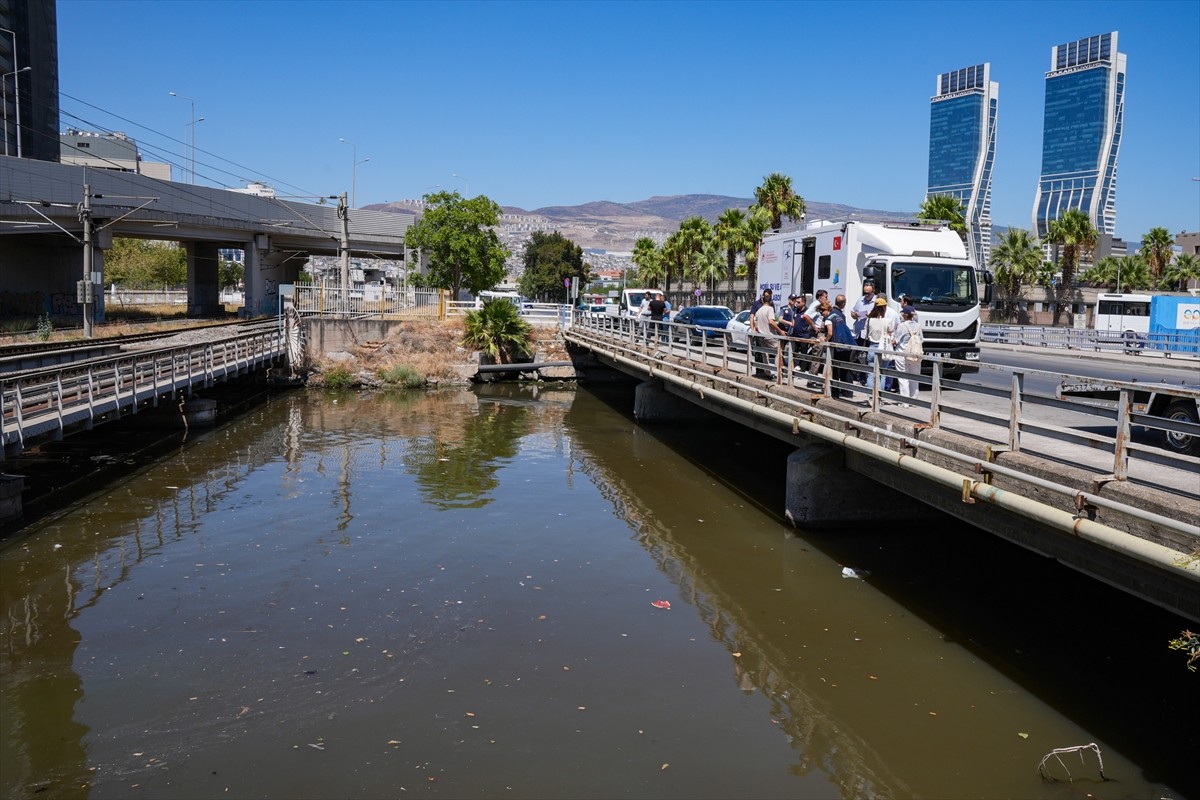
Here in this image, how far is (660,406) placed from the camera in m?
27.6

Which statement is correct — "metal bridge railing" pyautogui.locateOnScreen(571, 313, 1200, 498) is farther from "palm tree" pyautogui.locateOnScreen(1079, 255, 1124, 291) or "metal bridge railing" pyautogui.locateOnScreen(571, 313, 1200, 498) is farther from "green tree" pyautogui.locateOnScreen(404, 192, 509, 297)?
"palm tree" pyautogui.locateOnScreen(1079, 255, 1124, 291)

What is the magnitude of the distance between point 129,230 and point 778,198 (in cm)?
3685

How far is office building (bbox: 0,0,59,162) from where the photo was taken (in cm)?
7756

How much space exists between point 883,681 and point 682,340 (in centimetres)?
1571

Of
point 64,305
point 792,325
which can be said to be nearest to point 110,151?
point 64,305

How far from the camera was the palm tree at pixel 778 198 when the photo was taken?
194 ft

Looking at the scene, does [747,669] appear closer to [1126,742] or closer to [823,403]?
[1126,742]

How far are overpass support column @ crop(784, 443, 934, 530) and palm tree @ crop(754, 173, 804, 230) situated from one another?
4583cm

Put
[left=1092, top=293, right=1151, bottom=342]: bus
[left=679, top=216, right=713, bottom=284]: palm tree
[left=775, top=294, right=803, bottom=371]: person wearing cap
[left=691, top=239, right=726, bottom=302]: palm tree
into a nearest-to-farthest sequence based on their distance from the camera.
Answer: [left=775, top=294, right=803, bottom=371]: person wearing cap
[left=1092, top=293, right=1151, bottom=342]: bus
[left=691, top=239, right=726, bottom=302]: palm tree
[left=679, top=216, right=713, bottom=284]: palm tree

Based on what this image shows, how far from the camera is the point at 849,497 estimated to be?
47.8ft

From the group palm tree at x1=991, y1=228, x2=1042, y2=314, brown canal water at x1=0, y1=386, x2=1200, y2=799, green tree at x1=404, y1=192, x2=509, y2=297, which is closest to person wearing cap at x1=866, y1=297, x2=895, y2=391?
brown canal water at x1=0, y1=386, x2=1200, y2=799

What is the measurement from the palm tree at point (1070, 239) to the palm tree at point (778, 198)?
56.0 feet

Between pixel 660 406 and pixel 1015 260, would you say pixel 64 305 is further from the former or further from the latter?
pixel 1015 260

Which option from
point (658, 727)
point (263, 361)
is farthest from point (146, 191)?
point (658, 727)
